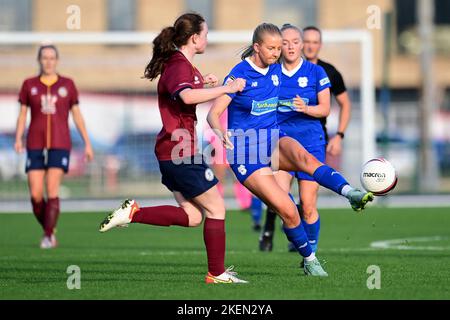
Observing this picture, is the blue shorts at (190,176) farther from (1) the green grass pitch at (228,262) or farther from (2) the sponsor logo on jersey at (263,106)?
(2) the sponsor logo on jersey at (263,106)

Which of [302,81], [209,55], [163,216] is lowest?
[163,216]

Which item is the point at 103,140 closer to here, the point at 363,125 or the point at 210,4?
the point at 363,125

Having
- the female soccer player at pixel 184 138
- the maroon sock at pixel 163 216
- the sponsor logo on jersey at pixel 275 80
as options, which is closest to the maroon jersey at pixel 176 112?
the female soccer player at pixel 184 138

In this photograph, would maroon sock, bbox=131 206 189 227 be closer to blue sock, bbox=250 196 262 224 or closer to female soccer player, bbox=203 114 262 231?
female soccer player, bbox=203 114 262 231

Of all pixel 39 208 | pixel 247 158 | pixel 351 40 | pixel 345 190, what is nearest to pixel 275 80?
pixel 247 158

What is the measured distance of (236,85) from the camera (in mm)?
8164

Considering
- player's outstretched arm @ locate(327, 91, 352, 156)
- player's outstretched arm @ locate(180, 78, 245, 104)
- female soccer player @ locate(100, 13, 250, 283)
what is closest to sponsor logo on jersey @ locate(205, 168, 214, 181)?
female soccer player @ locate(100, 13, 250, 283)

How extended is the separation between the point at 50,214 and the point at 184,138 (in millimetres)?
5285

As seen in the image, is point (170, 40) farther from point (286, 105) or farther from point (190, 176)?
point (286, 105)

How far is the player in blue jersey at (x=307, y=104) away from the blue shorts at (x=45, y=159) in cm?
399

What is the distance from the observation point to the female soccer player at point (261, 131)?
28.2ft

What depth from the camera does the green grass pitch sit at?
25.1 ft

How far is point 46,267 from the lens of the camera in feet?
33.0
